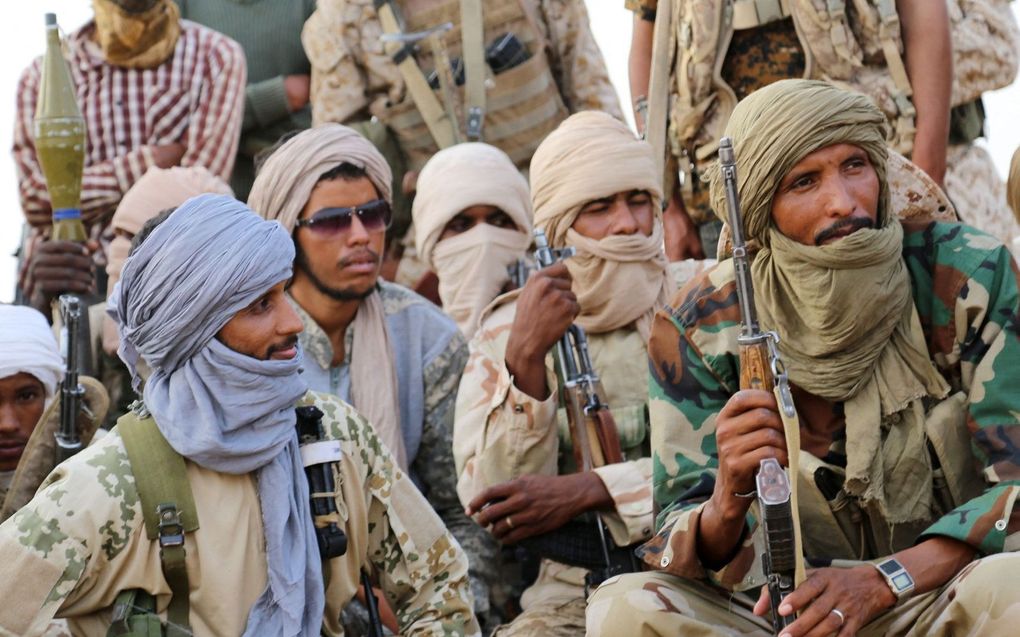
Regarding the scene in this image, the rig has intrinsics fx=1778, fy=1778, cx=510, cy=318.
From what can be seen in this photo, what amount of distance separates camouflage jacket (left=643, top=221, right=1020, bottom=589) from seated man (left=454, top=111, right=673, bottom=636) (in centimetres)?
79

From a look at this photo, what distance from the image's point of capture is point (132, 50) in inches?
321

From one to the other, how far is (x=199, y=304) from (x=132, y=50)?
3908mm

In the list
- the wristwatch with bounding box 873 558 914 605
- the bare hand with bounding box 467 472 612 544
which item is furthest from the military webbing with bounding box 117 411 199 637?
the wristwatch with bounding box 873 558 914 605

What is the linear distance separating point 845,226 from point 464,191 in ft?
8.55

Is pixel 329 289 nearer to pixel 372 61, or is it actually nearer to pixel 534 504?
pixel 534 504

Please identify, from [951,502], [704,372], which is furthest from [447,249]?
[951,502]

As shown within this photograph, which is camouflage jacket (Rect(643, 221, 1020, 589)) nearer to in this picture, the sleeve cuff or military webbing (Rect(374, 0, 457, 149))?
military webbing (Rect(374, 0, 457, 149))

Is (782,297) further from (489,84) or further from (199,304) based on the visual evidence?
(489,84)

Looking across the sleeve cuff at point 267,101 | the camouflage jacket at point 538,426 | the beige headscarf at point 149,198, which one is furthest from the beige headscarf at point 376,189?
the sleeve cuff at point 267,101

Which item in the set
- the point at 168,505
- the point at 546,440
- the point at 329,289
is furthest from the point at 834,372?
the point at 329,289

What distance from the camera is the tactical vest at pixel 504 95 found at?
26.4 feet

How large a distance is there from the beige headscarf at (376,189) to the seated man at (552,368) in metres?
0.42

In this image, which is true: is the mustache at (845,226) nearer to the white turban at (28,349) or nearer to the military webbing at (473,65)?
the white turban at (28,349)

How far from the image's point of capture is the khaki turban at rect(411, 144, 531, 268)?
702 cm
